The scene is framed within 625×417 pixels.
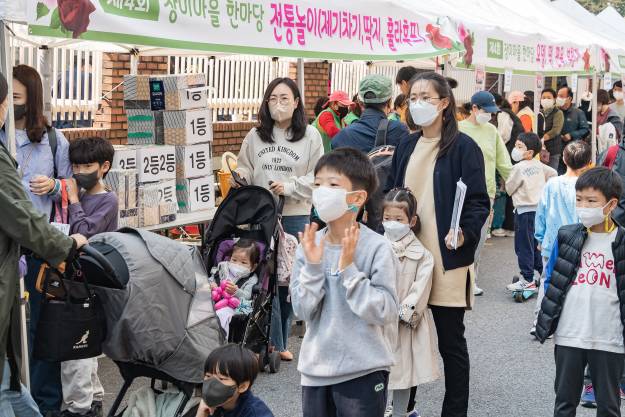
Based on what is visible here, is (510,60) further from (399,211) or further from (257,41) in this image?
(399,211)

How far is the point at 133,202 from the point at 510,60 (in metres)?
6.66

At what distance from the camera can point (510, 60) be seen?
12.1 m

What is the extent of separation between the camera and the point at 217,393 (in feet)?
13.9

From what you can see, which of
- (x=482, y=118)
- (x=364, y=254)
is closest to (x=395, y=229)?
(x=364, y=254)

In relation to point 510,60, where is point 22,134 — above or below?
below

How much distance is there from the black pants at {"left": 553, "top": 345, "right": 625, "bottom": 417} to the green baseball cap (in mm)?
2699

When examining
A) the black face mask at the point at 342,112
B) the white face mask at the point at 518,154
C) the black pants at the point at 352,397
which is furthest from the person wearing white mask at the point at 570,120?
the black pants at the point at 352,397

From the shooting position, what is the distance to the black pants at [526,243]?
9.82m

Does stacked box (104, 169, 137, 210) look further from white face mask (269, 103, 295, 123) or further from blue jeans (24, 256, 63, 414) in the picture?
blue jeans (24, 256, 63, 414)

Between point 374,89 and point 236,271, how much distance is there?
1.77m

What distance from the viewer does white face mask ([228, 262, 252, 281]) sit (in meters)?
6.37

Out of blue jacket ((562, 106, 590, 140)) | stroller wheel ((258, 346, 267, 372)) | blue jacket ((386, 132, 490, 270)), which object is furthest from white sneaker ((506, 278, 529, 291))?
blue jacket ((562, 106, 590, 140))

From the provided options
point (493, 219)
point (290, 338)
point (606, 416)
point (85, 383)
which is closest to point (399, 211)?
point (606, 416)

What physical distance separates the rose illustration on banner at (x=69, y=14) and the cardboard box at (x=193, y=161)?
206 cm
